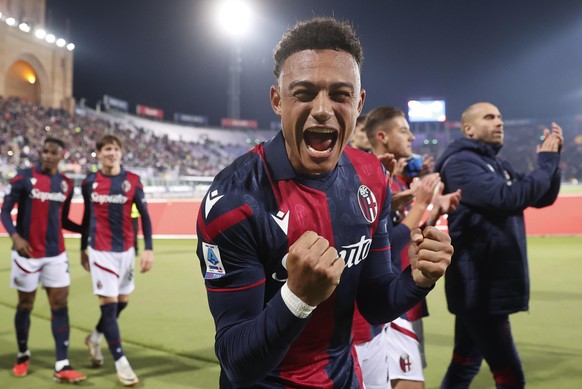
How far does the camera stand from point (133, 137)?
46938 mm

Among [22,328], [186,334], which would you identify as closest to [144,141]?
[186,334]

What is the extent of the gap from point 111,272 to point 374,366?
10.9 feet

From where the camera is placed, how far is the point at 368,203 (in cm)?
184

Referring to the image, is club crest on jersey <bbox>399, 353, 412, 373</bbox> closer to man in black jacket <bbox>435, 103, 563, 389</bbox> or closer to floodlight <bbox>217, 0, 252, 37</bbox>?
man in black jacket <bbox>435, 103, 563, 389</bbox>

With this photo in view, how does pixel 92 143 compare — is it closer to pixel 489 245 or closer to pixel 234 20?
pixel 234 20

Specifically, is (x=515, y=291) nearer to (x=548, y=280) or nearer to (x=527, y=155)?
(x=548, y=280)

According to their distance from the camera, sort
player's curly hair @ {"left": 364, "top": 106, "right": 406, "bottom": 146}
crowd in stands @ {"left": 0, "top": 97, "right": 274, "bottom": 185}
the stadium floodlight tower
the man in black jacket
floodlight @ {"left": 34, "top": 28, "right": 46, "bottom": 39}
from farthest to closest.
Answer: floodlight @ {"left": 34, "top": 28, "right": 46, "bottom": 39}, the stadium floodlight tower, crowd in stands @ {"left": 0, "top": 97, "right": 274, "bottom": 185}, player's curly hair @ {"left": 364, "top": 106, "right": 406, "bottom": 146}, the man in black jacket

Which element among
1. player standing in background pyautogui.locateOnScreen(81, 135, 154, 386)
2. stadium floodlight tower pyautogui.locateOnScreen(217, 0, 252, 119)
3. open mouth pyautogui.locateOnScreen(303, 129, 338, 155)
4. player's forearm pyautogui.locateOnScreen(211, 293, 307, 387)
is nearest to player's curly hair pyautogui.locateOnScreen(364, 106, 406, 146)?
open mouth pyautogui.locateOnScreen(303, 129, 338, 155)

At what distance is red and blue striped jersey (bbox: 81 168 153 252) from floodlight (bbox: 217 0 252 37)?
120 ft

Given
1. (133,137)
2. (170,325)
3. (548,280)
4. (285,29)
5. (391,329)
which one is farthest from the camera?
(133,137)

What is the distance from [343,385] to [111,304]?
3.79 meters

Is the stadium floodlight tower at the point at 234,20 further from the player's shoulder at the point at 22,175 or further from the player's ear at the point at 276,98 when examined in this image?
the player's ear at the point at 276,98

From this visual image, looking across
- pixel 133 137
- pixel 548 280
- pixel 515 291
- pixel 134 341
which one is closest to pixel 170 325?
pixel 134 341

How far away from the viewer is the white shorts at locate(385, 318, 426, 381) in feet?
9.90
